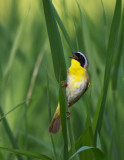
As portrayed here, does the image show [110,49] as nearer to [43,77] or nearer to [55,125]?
[55,125]

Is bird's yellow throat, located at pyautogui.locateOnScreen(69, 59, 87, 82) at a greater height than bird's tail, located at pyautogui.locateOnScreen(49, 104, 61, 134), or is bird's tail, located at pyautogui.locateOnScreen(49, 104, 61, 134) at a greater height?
bird's yellow throat, located at pyautogui.locateOnScreen(69, 59, 87, 82)

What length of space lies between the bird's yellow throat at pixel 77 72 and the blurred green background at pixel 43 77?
0.08 m

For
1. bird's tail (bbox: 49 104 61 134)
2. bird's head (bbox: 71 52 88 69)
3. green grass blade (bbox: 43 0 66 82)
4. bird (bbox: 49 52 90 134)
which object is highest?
green grass blade (bbox: 43 0 66 82)

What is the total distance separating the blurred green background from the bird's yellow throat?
79 mm

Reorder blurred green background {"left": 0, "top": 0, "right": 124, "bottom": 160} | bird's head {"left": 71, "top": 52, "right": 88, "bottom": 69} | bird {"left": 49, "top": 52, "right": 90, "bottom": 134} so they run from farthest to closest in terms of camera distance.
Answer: blurred green background {"left": 0, "top": 0, "right": 124, "bottom": 160} < bird's head {"left": 71, "top": 52, "right": 88, "bottom": 69} < bird {"left": 49, "top": 52, "right": 90, "bottom": 134}

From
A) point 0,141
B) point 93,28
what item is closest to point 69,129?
point 0,141

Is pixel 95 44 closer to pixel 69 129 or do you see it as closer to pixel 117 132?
pixel 117 132

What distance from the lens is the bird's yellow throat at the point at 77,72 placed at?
74.8 inches

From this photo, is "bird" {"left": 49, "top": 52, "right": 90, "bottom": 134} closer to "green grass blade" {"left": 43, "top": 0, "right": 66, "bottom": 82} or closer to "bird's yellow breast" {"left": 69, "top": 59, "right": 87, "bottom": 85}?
"bird's yellow breast" {"left": 69, "top": 59, "right": 87, "bottom": 85}

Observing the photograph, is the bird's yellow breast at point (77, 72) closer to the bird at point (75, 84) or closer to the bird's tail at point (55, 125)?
the bird at point (75, 84)

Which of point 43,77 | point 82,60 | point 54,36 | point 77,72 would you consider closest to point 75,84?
point 77,72

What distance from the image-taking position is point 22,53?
3047 millimetres

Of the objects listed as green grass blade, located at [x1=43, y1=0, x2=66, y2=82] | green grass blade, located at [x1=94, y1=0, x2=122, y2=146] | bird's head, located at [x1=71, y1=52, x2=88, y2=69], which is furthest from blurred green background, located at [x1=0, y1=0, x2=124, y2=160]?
green grass blade, located at [x1=43, y1=0, x2=66, y2=82]

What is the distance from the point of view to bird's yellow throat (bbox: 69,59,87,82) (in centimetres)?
190
